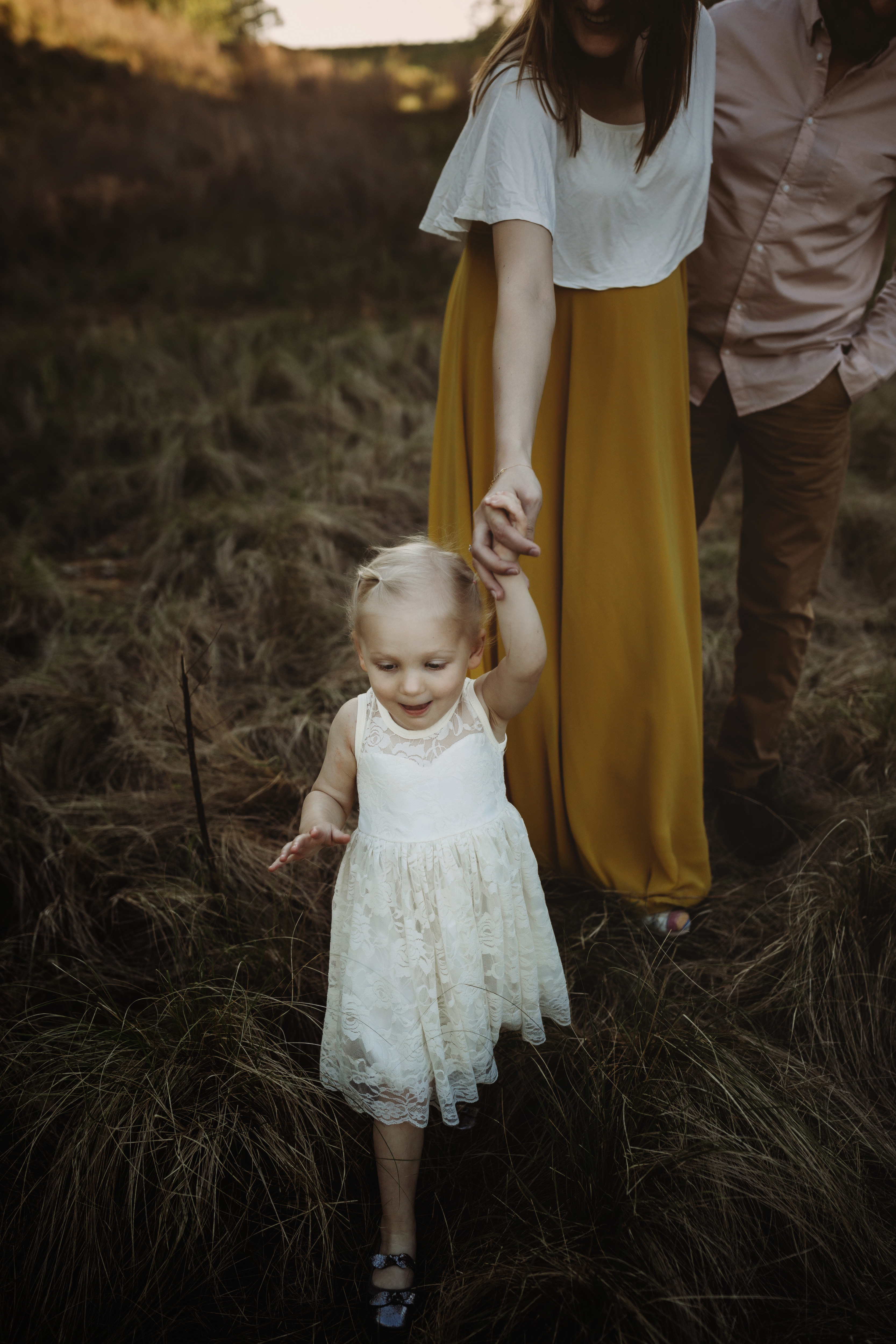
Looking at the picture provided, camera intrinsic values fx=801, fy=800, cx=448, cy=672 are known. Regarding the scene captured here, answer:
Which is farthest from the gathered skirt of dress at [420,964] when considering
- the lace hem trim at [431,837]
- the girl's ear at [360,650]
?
the girl's ear at [360,650]

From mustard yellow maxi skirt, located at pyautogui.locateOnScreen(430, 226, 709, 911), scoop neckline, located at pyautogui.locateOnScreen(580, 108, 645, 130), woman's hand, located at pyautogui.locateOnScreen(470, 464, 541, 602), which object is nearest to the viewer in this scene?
woman's hand, located at pyautogui.locateOnScreen(470, 464, 541, 602)

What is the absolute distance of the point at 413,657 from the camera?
3.94ft

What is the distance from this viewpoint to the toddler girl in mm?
1212

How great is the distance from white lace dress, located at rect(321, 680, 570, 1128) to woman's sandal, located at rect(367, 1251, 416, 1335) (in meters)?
0.22

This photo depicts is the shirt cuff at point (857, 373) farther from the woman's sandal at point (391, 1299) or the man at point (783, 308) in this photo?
the woman's sandal at point (391, 1299)

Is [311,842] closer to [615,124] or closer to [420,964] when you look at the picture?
[420,964]

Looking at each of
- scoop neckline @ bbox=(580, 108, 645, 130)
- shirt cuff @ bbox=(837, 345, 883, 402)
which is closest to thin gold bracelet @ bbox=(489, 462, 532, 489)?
scoop neckline @ bbox=(580, 108, 645, 130)

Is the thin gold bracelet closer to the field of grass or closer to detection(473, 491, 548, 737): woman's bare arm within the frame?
detection(473, 491, 548, 737): woman's bare arm

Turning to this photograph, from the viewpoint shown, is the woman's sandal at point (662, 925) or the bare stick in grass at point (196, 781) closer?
the bare stick in grass at point (196, 781)

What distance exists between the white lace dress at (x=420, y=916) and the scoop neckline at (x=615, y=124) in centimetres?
100

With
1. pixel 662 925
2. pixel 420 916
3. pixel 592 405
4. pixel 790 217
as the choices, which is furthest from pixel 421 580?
pixel 790 217

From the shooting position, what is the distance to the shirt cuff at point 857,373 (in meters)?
1.77

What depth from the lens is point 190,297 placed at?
23.9 ft

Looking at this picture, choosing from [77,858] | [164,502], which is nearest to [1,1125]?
[77,858]
